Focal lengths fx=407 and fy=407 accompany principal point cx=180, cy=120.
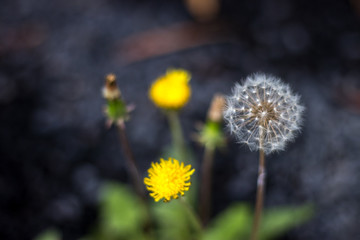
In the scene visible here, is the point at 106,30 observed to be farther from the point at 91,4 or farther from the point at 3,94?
the point at 3,94

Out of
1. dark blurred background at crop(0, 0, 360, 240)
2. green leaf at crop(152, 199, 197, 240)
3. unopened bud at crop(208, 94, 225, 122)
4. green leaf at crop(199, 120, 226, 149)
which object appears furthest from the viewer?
dark blurred background at crop(0, 0, 360, 240)

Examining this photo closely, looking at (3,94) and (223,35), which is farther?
(223,35)

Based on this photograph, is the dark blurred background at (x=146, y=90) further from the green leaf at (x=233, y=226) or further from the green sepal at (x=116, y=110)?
the green sepal at (x=116, y=110)

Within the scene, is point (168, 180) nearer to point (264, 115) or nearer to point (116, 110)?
point (264, 115)

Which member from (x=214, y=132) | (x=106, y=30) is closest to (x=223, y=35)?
(x=106, y=30)

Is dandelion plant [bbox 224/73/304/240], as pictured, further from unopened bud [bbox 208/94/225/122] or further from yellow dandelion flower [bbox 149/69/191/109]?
yellow dandelion flower [bbox 149/69/191/109]

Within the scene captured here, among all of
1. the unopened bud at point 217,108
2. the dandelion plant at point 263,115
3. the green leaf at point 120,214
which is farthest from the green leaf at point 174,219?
the dandelion plant at point 263,115

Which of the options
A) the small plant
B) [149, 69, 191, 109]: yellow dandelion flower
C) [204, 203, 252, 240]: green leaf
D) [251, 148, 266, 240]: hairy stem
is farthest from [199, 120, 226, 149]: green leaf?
[204, 203, 252, 240]: green leaf
